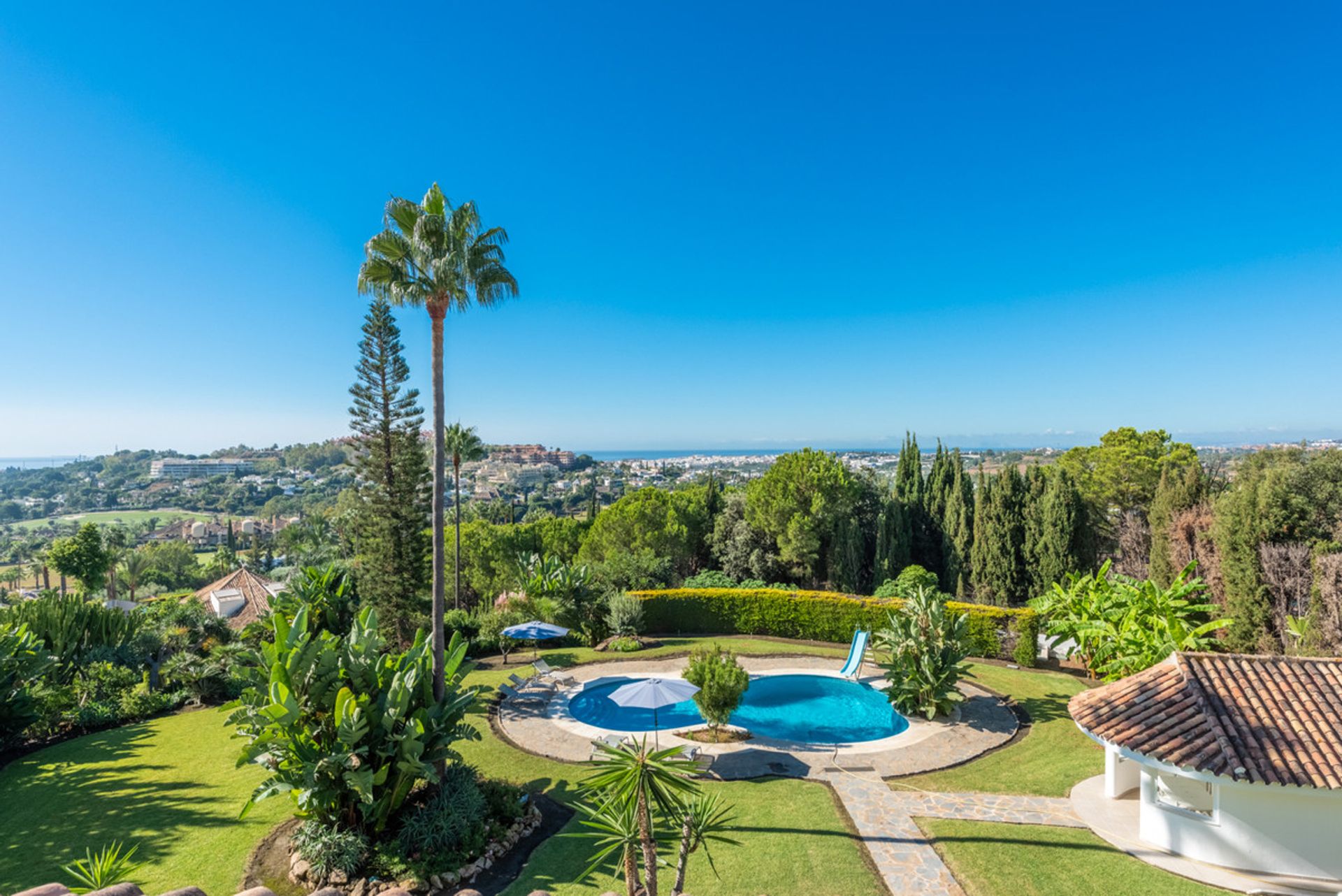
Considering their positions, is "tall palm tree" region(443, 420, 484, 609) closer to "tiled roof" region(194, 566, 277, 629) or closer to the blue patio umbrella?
the blue patio umbrella

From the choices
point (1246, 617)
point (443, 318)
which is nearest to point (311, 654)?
point (443, 318)

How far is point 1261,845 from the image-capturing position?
24.3ft

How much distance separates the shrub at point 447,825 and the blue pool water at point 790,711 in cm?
512

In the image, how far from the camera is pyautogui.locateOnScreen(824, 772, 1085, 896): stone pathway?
7.48m

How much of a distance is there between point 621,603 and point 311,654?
534 inches

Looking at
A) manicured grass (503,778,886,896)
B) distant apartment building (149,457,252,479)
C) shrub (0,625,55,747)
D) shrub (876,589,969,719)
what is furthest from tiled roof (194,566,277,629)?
distant apartment building (149,457,252,479)

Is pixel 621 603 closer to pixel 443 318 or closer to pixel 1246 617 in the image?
pixel 443 318

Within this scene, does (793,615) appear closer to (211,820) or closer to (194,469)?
(211,820)

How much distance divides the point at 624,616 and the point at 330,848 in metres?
13.6

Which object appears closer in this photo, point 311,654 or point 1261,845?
point 1261,845

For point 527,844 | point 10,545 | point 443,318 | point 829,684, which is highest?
point 443,318

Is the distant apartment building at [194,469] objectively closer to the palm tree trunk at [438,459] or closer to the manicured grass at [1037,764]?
the palm tree trunk at [438,459]

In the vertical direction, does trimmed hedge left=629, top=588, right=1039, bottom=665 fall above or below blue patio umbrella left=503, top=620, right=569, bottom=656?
below

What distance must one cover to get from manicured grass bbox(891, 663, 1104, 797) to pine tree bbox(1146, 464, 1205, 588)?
723cm
